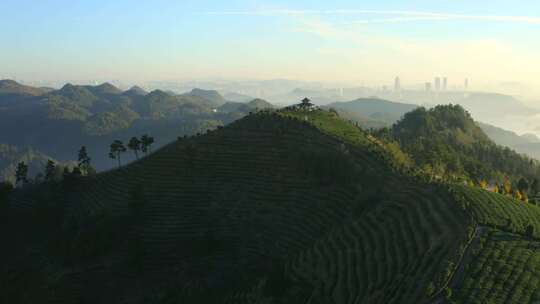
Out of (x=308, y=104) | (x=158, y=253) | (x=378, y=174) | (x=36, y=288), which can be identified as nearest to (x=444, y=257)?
(x=378, y=174)

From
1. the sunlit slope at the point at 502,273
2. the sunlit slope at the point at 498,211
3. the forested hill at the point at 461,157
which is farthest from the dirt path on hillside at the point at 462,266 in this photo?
the forested hill at the point at 461,157

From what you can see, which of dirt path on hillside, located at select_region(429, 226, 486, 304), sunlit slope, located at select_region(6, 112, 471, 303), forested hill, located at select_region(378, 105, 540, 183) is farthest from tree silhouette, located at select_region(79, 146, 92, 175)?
dirt path on hillside, located at select_region(429, 226, 486, 304)

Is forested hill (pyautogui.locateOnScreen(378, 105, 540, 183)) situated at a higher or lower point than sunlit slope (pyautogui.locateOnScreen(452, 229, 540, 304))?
lower

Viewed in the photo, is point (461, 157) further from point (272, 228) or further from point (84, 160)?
point (84, 160)

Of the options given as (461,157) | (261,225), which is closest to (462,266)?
(261,225)

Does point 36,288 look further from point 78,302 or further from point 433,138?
point 433,138

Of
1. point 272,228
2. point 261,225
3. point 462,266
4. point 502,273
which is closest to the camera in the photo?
point 502,273

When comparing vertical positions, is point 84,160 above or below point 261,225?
above

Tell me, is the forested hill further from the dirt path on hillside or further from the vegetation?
the dirt path on hillside
